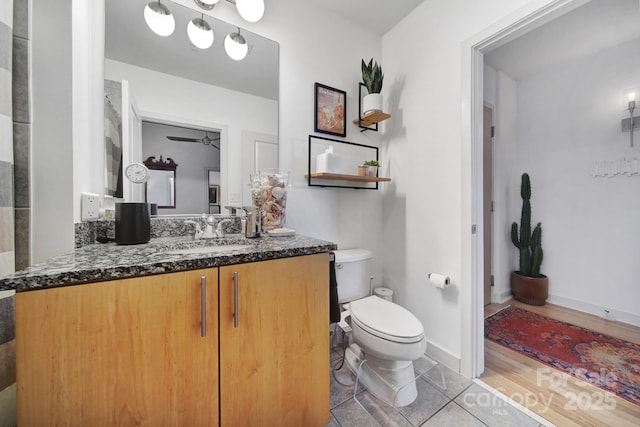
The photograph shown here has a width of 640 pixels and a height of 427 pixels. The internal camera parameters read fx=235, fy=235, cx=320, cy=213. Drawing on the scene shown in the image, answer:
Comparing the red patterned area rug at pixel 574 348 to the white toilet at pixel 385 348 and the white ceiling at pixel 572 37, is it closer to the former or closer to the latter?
the white toilet at pixel 385 348

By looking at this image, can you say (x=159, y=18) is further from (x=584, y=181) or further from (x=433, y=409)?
(x=584, y=181)

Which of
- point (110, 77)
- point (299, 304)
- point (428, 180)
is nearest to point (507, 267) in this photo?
point (428, 180)

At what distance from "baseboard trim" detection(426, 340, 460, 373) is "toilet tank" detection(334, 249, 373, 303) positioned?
579 mm

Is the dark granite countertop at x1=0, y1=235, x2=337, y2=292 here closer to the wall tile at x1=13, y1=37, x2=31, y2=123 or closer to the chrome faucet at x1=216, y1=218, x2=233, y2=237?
the chrome faucet at x1=216, y1=218, x2=233, y2=237

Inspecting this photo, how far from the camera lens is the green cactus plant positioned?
2.54 metres

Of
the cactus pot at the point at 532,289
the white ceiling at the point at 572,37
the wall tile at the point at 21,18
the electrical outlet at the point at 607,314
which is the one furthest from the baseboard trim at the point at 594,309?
the wall tile at the point at 21,18

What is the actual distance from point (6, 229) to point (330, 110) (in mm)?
1743

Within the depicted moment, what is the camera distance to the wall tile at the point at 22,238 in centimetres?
79

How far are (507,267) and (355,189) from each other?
2200 mm

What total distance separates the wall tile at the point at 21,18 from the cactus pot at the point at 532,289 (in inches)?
154

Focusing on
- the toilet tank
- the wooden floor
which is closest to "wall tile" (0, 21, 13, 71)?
the toilet tank

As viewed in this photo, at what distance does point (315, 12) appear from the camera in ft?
5.78

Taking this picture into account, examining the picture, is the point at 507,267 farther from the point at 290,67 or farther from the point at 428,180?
the point at 290,67

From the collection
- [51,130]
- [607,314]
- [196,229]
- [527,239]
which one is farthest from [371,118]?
[607,314]
